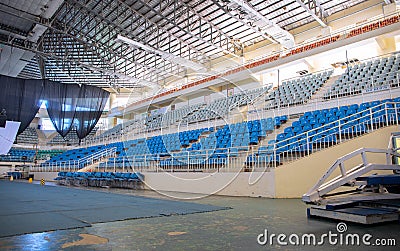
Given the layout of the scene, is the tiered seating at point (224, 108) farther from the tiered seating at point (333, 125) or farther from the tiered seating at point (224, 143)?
the tiered seating at point (333, 125)

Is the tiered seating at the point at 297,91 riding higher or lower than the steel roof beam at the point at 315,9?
lower

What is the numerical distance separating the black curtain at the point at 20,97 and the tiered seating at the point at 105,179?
424 centimetres

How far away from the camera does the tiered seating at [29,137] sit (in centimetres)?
2742

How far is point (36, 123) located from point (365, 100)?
3245cm

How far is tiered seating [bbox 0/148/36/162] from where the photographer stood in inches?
905

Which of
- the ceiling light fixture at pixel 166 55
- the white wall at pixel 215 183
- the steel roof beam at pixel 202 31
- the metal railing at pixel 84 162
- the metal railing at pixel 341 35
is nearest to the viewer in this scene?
the white wall at pixel 215 183

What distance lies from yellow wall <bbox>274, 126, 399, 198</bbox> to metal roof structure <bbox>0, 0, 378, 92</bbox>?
9.14 metres

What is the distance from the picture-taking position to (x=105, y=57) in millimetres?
22109

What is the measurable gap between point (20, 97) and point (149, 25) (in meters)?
8.39

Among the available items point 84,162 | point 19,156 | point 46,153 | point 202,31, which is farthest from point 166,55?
point 46,153

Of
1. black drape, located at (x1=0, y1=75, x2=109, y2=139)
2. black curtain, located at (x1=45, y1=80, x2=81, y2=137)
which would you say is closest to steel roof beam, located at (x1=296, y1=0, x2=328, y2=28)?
black drape, located at (x1=0, y1=75, x2=109, y2=139)

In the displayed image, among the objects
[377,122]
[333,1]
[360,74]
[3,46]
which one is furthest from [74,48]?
[377,122]

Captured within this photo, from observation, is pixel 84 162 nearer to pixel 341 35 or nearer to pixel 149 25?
pixel 149 25

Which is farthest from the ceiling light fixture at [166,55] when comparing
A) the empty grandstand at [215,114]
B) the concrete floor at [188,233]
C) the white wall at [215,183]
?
the concrete floor at [188,233]
